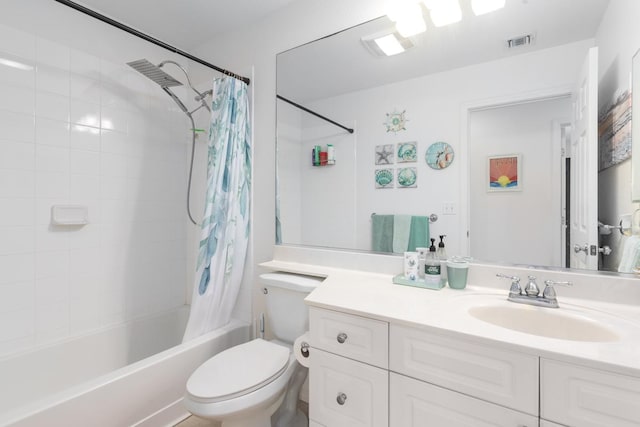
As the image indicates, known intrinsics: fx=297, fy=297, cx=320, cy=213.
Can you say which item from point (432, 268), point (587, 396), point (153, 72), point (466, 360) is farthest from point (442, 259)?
point (153, 72)

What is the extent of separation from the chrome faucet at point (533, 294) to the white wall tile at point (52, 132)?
2.39m

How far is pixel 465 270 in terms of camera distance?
1.23 m

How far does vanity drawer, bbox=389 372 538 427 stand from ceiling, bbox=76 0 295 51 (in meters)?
2.09

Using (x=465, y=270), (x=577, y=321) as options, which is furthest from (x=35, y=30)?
(x=577, y=321)

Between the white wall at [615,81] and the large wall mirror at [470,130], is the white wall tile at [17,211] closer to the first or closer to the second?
the large wall mirror at [470,130]

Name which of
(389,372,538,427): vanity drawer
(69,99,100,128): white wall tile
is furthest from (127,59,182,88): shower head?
(389,372,538,427): vanity drawer

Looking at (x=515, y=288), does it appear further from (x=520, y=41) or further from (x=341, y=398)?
(x=520, y=41)

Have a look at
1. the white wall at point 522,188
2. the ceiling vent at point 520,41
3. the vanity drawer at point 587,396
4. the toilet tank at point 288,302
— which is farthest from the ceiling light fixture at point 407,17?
the vanity drawer at point 587,396

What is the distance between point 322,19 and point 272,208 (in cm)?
116

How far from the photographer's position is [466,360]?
831mm

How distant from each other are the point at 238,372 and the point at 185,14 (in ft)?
7.06

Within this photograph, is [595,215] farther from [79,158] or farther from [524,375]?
[79,158]

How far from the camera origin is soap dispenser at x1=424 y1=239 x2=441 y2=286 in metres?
1.25

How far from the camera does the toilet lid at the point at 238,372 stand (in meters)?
1.16
